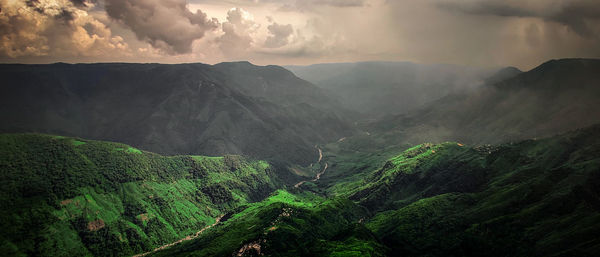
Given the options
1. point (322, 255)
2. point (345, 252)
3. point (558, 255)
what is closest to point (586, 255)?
point (558, 255)

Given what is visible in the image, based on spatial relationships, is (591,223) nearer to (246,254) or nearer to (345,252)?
(345,252)

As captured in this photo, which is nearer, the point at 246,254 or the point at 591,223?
the point at 591,223

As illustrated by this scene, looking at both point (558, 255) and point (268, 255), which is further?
point (268, 255)

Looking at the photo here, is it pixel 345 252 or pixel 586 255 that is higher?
pixel 586 255

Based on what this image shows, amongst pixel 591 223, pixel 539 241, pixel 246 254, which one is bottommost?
pixel 246 254

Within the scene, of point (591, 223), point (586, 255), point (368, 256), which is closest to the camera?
point (586, 255)

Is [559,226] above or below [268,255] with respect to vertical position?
above

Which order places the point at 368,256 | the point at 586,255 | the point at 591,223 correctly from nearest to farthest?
the point at 586,255 → the point at 591,223 → the point at 368,256

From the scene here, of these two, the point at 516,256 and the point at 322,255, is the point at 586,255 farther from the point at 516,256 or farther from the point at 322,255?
the point at 322,255

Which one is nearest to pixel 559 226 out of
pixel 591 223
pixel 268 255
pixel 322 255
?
pixel 591 223
